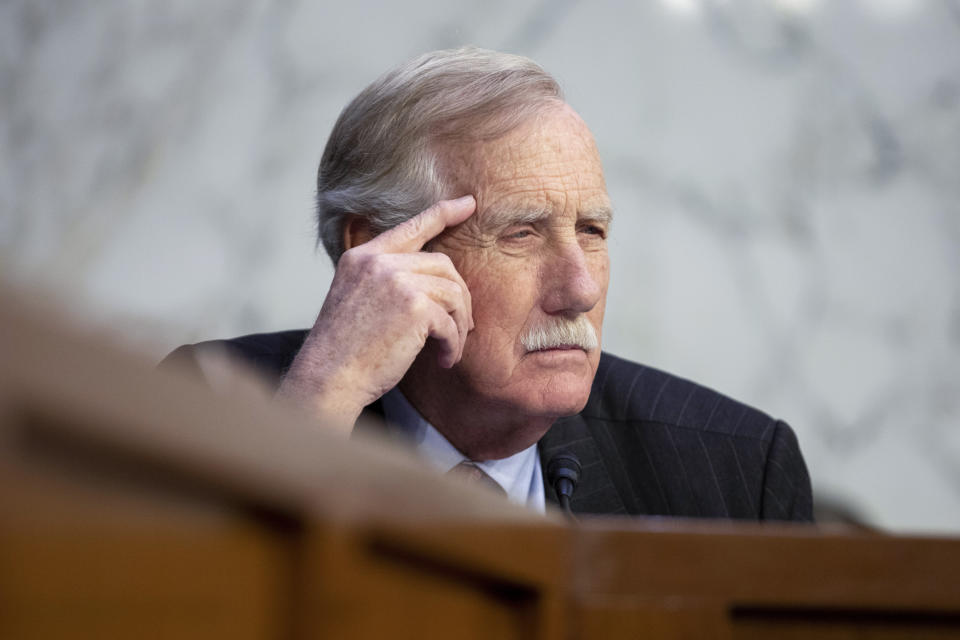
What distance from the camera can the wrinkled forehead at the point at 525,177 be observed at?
180 centimetres

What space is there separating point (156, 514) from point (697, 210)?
8.34 feet

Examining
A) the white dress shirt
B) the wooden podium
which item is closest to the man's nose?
the white dress shirt

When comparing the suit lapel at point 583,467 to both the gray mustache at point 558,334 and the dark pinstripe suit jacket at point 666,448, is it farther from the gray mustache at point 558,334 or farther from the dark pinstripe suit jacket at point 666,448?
the gray mustache at point 558,334

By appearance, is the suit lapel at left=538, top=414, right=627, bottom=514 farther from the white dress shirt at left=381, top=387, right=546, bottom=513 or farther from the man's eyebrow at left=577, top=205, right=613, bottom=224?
the man's eyebrow at left=577, top=205, right=613, bottom=224

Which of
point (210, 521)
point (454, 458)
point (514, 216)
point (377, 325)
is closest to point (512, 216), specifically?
point (514, 216)

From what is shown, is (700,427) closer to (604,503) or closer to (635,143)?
(604,503)

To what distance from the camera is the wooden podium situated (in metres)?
0.30

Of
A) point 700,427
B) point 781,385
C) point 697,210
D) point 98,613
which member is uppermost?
point 697,210

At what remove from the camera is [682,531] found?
0.60m

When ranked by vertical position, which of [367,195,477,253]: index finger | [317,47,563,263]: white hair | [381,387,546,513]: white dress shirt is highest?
[317,47,563,263]: white hair

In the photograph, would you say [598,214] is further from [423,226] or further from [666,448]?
[666,448]

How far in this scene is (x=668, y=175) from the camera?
9.12 feet

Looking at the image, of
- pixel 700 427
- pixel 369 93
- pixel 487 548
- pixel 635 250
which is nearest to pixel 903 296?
pixel 635 250

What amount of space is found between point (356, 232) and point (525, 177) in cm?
33
